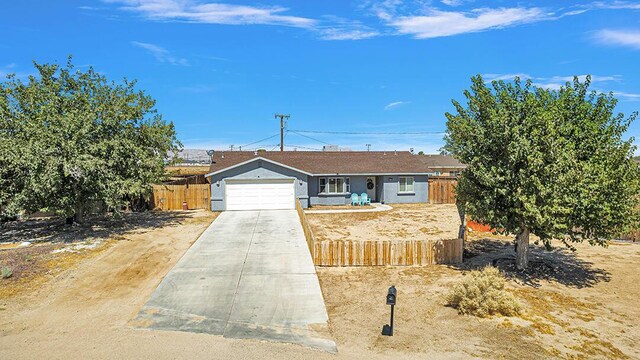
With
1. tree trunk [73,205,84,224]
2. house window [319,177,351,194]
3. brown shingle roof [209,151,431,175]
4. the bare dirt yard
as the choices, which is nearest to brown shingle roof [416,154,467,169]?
brown shingle roof [209,151,431,175]

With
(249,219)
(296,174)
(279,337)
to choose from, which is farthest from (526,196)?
(296,174)

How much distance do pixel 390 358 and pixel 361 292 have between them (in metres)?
4.00

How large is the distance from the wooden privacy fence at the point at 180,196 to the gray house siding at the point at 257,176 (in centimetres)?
122

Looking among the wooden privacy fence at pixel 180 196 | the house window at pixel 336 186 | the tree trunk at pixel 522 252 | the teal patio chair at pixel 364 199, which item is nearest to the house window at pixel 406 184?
the teal patio chair at pixel 364 199

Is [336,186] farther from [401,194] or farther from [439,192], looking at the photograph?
[439,192]

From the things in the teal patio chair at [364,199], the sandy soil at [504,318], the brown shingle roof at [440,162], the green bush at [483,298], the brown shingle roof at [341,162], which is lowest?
the sandy soil at [504,318]

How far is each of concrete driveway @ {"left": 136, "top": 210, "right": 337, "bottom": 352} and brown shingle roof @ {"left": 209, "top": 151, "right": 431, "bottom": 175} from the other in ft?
44.3

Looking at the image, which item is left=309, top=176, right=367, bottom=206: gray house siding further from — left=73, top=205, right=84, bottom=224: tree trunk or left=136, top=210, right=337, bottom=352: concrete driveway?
left=73, top=205, right=84, bottom=224: tree trunk

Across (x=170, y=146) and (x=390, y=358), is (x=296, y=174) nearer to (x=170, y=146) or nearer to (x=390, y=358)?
(x=170, y=146)

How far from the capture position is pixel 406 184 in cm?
3275

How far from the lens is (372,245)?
14.4 metres

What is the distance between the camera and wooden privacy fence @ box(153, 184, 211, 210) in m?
29.6

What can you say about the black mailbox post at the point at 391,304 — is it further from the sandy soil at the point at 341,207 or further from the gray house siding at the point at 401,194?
the gray house siding at the point at 401,194

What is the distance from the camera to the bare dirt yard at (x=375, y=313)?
319 inches
